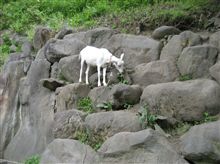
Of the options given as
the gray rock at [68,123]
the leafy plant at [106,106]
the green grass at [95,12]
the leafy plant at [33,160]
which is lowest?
the leafy plant at [33,160]

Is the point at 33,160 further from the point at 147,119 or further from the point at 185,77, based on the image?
the point at 185,77

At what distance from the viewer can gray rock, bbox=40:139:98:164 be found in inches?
358

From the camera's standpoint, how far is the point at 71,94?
37.1 ft

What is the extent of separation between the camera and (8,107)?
1342 cm

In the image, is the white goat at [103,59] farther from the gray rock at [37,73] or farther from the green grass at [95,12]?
the green grass at [95,12]

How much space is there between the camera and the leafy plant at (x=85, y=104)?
11047 millimetres

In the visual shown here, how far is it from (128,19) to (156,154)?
6.33m

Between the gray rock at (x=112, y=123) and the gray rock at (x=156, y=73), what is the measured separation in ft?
4.53

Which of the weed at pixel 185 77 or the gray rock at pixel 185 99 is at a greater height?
the weed at pixel 185 77

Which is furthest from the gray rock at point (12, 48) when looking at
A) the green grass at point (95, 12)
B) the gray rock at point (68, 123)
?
the gray rock at point (68, 123)

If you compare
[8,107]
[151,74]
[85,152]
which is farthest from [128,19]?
[85,152]

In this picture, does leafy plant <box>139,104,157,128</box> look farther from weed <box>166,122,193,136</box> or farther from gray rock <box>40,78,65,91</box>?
gray rock <box>40,78,65,91</box>

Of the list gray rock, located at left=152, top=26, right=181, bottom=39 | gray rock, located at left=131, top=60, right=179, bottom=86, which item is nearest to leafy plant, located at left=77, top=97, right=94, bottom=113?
gray rock, located at left=131, top=60, right=179, bottom=86

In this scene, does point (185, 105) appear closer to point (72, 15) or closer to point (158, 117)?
point (158, 117)
